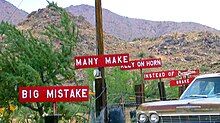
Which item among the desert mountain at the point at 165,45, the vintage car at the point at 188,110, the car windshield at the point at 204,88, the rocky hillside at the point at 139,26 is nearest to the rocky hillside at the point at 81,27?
the desert mountain at the point at 165,45

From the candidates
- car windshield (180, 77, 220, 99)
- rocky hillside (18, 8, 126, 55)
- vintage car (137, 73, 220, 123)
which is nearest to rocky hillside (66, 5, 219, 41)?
rocky hillside (18, 8, 126, 55)

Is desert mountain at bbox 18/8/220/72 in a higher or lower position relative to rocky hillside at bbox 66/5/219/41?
lower

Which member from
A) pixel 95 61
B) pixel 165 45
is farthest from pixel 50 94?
pixel 165 45

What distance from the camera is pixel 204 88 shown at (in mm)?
9797

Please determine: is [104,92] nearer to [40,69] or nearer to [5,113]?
[40,69]

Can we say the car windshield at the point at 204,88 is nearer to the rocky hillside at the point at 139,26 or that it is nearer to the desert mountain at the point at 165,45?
the desert mountain at the point at 165,45

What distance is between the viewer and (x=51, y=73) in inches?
586

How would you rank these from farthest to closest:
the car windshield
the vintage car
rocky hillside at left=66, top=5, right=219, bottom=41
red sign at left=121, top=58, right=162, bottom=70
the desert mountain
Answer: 1. rocky hillside at left=66, top=5, right=219, bottom=41
2. the desert mountain
3. red sign at left=121, top=58, right=162, bottom=70
4. the car windshield
5. the vintage car

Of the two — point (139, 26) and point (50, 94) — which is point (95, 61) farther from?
point (139, 26)

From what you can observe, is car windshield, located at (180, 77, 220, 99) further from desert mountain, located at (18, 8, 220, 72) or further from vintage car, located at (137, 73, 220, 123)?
desert mountain, located at (18, 8, 220, 72)

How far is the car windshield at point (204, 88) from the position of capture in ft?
30.7

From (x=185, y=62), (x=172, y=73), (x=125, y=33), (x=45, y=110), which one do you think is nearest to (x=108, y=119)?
(x=45, y=110)

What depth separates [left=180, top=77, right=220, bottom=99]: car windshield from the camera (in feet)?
30.7

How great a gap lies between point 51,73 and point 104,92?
250 centimetres
